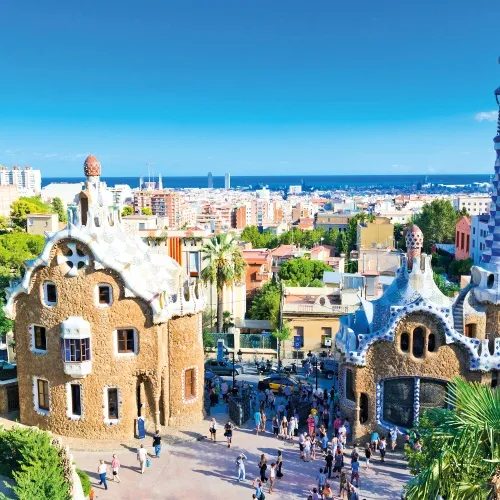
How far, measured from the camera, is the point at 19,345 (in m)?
28.2

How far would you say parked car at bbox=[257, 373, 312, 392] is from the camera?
34125 millimetres

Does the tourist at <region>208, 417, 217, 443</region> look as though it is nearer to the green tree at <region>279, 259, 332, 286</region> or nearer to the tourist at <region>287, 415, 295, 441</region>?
the tourist at <region>287, 415, 295, 441</region>

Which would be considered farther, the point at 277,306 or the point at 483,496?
the point at 277,306

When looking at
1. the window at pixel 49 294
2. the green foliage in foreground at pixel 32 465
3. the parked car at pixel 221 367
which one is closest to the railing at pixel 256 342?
the parked car at pixel 221 367

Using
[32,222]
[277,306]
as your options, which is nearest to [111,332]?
[277,306]

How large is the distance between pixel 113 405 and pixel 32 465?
6.54 meters

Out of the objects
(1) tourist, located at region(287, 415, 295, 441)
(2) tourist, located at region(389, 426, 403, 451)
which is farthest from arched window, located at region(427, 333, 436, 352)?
(1) tourist, located at region(287, 415, 295, 441)

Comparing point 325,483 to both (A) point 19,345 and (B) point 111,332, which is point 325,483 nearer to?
(B) point 111,332

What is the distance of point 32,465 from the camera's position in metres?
21.1

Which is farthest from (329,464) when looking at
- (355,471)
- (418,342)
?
(418,342)

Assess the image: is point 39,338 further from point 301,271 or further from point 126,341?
point 301,271

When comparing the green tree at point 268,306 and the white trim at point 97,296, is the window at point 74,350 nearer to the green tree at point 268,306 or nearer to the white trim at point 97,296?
the white trim at point 97,296

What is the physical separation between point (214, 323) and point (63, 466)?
90.9 feet

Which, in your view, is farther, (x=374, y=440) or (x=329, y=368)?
(x=329, y=368)
